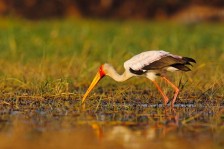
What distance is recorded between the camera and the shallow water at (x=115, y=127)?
6734 mm

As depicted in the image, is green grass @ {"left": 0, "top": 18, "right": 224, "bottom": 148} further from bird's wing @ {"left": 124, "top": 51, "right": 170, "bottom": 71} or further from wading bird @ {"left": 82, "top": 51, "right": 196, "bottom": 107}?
bird's wing @ {"left": 124, "top": 51, "right": 170, "bottom": 71}

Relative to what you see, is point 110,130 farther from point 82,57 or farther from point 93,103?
point 82,57

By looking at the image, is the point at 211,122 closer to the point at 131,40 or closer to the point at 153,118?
the point at 153,118

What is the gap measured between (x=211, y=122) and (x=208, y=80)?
332cm

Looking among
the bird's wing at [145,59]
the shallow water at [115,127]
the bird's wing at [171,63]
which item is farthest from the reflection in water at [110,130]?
the bird's wing at [145,59]

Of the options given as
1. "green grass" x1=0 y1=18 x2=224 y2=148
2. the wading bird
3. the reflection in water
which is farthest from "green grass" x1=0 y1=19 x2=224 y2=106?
the reflection in water

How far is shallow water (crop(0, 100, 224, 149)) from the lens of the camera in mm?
6734

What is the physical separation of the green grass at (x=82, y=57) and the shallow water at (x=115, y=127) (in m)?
0.99

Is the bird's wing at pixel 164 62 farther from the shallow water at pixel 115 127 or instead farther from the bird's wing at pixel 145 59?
the shallow water at pixel 115 127

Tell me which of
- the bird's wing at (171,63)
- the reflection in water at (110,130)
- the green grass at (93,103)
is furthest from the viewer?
the bird's wing at (171,63)

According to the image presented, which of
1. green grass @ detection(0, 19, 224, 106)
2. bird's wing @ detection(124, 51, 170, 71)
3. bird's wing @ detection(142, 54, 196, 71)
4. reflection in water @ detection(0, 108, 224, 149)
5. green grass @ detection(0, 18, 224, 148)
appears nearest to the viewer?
reflection in water @ detection(0, 108, 224, 149)

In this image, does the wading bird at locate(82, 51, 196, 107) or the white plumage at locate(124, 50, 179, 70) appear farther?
the white plumage at locate(124, 50, 179, 70)

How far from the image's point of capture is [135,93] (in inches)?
404

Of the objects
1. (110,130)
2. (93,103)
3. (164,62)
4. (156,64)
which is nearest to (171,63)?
(164,62)
